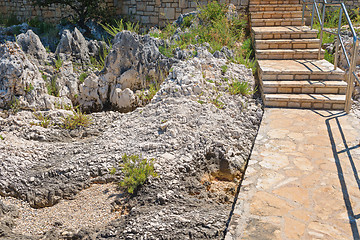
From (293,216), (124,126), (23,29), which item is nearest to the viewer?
(293,216)

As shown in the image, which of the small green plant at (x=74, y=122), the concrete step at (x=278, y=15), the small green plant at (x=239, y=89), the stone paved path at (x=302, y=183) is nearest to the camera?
the stone paved path at (x=302, y=183)

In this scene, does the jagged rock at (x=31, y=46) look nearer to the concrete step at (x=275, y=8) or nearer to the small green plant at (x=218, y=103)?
the small green plant at (x=218, y=103)

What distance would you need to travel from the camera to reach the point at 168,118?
4520 mm

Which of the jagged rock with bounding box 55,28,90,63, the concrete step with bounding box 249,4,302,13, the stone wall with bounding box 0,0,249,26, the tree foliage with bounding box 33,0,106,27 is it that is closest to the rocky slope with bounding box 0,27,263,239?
the jagged rock with bounding box 55,28,90,63

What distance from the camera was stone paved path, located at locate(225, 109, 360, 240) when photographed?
258 cm

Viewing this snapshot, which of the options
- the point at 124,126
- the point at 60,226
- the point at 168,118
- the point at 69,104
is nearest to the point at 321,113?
the point at 168,118

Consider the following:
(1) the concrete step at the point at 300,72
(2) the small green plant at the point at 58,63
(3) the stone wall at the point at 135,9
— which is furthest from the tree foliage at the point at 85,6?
(1) the concrete step at the point at 300,72

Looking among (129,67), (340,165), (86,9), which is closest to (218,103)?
(340,165)

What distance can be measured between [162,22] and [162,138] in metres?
7.54

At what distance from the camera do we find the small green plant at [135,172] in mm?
3314

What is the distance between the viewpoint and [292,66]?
19.0 ft

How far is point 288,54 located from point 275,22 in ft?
5.16

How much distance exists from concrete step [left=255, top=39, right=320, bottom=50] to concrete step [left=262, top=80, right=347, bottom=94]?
4.50ft

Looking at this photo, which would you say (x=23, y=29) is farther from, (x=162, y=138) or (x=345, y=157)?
(x=345, y=157)
